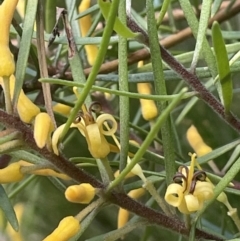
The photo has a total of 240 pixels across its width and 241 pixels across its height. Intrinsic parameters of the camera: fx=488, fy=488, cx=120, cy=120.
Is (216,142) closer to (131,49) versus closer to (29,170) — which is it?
(131,49)

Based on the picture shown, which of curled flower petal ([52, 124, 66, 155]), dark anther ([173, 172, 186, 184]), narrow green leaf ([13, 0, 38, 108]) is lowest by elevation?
dark anther ([173, 172, 186, 184])

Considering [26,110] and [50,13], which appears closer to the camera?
[26,110]

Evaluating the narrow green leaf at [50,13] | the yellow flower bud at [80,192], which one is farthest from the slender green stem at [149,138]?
the narrow green leaf at [50,13]

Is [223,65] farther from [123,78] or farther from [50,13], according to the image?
[50,13]

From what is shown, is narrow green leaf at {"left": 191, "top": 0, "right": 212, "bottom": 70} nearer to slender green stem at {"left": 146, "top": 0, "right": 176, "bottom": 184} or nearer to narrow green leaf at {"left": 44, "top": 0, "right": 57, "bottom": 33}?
slender green stem at {"left": 146, "top": 0, "right": 176, "bottom": 184}

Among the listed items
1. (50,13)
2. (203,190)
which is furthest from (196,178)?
(50,13)

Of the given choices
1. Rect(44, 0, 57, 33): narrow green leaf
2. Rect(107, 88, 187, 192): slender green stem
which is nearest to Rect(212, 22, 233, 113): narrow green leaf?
Rect(107, 88, 187, 192): slender green stem
